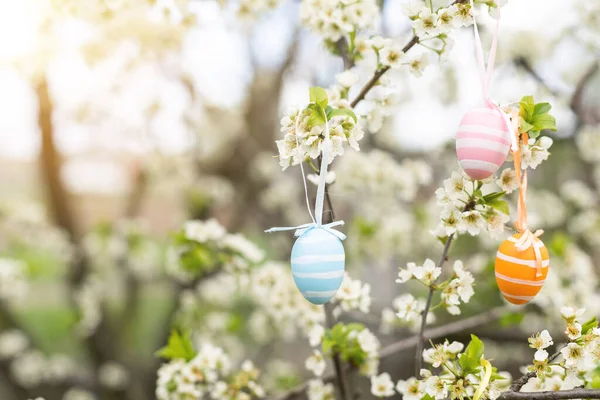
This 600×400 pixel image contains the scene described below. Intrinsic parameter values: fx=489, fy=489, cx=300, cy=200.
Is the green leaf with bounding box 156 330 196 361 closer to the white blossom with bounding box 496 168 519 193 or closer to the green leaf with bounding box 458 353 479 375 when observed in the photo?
the green leaf with bounding box 458 353 479 375

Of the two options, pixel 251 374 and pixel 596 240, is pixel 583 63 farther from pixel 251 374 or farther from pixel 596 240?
pixel 251 374

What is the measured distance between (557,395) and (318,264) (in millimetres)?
564

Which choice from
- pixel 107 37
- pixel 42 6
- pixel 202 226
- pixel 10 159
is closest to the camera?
pixel 202 226

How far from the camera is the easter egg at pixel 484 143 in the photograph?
0.97 meters

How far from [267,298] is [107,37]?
7.56ft

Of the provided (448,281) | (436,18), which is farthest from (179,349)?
(436,18)

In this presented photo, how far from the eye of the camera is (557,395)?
39.6 inches

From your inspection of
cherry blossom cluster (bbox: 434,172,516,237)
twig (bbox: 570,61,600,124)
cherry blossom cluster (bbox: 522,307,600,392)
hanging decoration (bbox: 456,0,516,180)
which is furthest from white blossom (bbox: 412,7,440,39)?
twig (bbox: 570,61,600,124)

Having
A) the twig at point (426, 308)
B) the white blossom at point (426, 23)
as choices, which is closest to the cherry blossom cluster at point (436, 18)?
the white blossom at point (426, 23)

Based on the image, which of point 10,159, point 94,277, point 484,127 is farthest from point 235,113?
point 10,159

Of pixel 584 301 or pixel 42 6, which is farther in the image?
pixel 42 6

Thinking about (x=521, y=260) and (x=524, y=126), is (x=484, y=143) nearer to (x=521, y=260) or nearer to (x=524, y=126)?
(x=524, y=126)

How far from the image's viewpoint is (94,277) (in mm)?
4238

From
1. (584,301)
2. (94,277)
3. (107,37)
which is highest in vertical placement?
(107,37)
